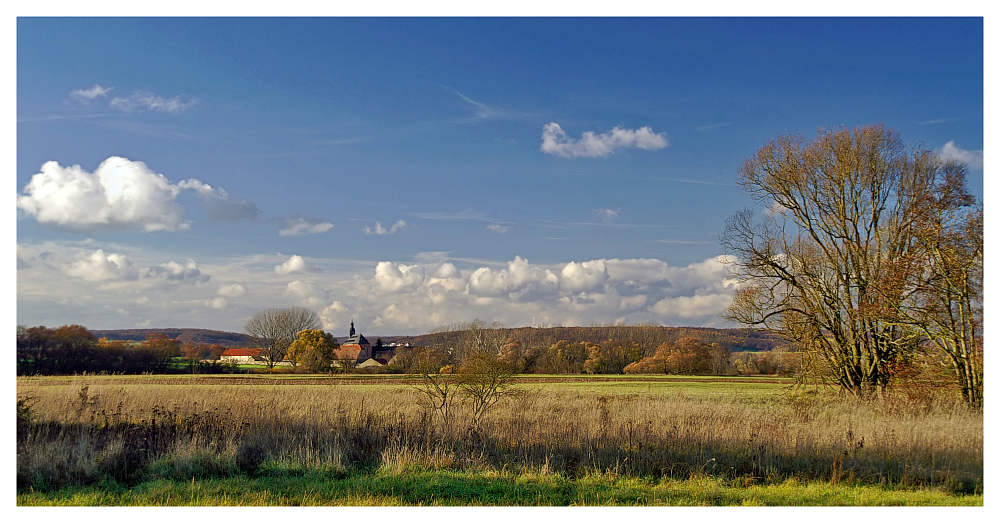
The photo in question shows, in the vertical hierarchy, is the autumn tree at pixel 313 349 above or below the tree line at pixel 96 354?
below

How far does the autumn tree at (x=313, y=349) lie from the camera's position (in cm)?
4450

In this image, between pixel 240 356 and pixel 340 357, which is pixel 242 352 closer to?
pixel 240 356

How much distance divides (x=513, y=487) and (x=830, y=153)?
1792 centimetres

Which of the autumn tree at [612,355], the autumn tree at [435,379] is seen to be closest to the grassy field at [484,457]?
the autumn tree at [435,379]

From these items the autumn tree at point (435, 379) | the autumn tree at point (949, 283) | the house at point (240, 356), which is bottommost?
the house at point (240, 356)

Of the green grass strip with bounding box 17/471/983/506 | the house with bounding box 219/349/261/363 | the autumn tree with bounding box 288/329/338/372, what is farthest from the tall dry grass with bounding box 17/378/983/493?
the autumn tree with bounding box 288/329/338/372

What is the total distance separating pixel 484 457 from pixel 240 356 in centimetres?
3885

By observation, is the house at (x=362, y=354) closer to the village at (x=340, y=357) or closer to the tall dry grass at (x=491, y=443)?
the village at (x=340, y=357)

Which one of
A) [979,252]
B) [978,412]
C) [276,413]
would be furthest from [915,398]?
[276,413]

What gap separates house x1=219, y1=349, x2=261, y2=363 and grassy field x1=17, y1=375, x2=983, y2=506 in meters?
26.5

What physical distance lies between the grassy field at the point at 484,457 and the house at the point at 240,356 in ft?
86.9

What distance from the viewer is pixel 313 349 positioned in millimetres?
43969

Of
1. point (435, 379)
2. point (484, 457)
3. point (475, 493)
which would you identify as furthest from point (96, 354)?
point (475, 493)

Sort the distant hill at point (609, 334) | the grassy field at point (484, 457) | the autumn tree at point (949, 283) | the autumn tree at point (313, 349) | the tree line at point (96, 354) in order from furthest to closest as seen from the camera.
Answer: the autumn tree at point (313, 349), the distant hill at point (609, 334), the tree line at point (96, 354), the autumn tree at point (949, 283), the grassy field at point (484, 457)
